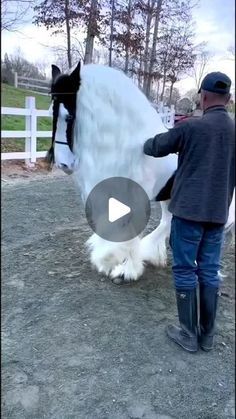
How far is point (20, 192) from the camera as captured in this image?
11.9 feet

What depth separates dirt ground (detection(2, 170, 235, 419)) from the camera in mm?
1352

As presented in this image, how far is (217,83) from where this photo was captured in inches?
58.5

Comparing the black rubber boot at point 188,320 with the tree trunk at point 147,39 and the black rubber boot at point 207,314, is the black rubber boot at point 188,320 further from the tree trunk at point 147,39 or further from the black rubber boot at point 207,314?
the tree trunk at point 147,39

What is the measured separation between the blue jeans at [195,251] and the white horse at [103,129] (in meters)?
0.37

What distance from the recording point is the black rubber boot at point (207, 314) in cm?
173

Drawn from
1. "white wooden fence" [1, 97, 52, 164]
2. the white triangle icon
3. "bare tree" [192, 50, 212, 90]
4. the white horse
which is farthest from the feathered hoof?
"bare tree" [192, 50, 212, 90]

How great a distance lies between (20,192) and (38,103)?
1.80 m

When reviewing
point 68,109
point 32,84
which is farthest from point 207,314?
point 32,84

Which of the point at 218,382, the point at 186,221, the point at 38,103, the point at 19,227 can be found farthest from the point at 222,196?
the point at 19,227

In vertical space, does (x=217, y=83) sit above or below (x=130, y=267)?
above

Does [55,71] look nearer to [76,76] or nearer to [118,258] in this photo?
[76,76]

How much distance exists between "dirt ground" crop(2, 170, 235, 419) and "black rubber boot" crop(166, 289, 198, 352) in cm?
4
